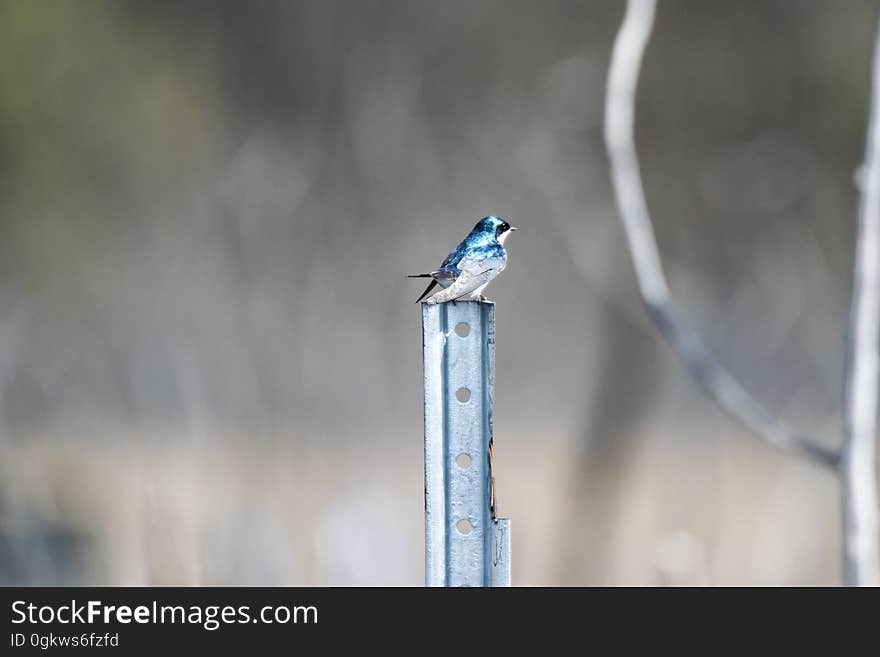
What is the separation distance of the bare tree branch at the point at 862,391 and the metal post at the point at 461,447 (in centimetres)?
80

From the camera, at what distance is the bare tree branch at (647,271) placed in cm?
163

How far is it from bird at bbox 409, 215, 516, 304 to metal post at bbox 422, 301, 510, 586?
0.09 feet

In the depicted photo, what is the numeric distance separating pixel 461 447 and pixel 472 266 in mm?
154

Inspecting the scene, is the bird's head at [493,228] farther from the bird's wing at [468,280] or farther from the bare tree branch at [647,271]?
the bare tree branch at [647,271]

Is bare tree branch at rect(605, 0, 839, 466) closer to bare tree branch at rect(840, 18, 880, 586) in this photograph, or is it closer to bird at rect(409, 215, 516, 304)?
bare tree branch at rect(840, 18, 880, 586)

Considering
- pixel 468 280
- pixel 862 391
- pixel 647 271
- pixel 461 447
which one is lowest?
pixel 461 447

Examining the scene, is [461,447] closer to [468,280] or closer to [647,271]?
[468,280]

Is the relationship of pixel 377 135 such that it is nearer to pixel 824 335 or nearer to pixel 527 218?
pixel 527 218

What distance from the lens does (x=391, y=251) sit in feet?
8.93

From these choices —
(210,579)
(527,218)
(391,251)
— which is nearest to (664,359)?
(527,218)

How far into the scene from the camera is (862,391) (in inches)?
61.3

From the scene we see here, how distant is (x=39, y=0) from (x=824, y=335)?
2023 millimetres

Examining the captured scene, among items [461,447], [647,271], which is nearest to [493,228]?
[461,447]

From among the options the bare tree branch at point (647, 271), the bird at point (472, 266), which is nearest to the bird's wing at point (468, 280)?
the bird at point (472, 266)
